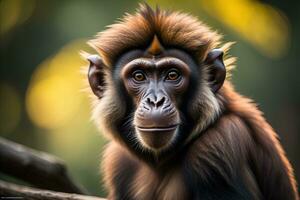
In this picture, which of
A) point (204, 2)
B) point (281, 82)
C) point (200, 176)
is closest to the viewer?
point (200, 176)

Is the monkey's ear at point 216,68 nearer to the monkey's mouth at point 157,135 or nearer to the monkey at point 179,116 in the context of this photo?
the monkey at point 179,116

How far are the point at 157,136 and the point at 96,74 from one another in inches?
40.0

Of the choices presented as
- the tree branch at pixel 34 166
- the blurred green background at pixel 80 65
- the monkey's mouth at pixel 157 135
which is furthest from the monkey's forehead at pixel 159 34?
the blurred green background at pixel 80 65

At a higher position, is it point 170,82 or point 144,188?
point 170,82

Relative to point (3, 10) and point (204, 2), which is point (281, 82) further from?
point (3, 10)

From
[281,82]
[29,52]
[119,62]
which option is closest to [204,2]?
[281,82]

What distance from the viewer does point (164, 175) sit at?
6090mm

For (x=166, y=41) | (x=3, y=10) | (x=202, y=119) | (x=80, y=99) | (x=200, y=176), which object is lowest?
(x=80, y=99)

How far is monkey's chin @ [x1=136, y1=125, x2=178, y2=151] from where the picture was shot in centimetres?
562

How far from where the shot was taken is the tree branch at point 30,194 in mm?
6223

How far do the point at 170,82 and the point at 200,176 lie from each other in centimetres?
85

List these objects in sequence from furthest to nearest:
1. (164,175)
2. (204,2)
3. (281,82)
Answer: (281,82)
(204,2)
(164,175)

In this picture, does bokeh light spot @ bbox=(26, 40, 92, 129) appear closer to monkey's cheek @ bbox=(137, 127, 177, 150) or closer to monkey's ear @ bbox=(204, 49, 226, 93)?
monkey's ear @ bbox=(204, 49, 226, 93)

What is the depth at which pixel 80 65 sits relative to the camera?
598 inches
